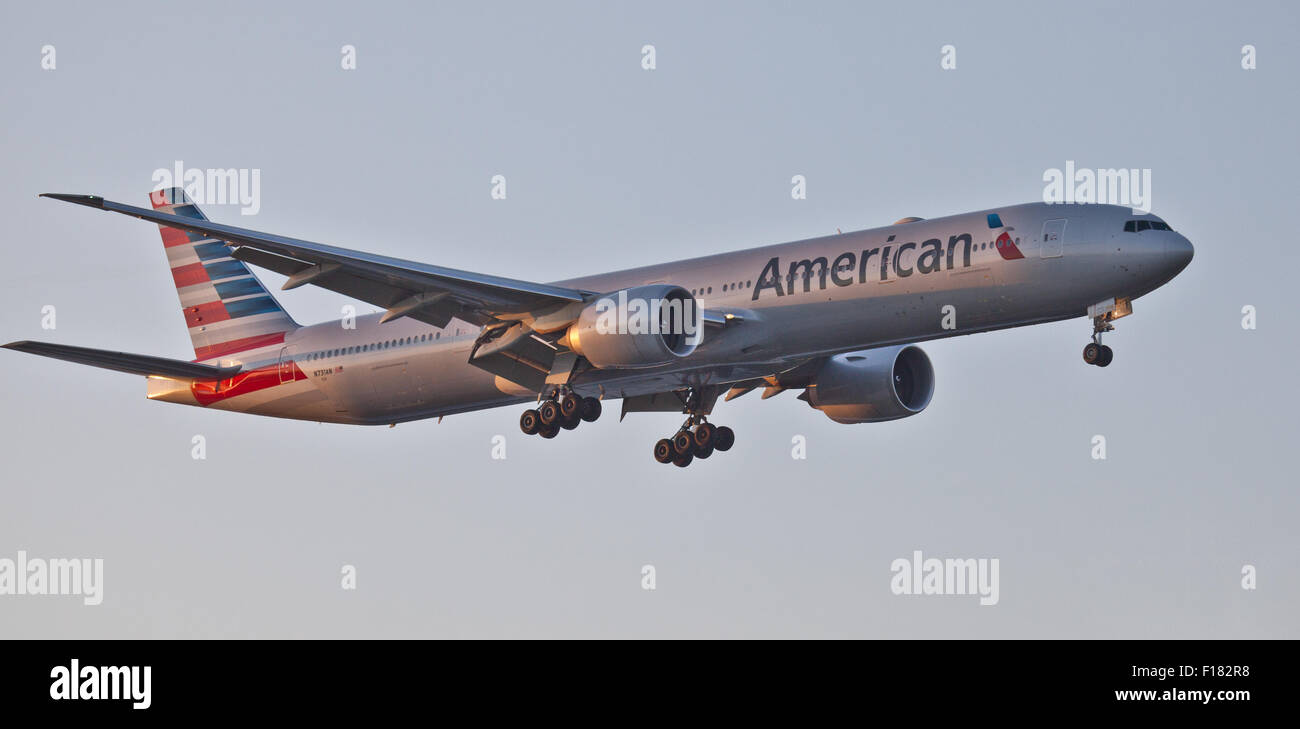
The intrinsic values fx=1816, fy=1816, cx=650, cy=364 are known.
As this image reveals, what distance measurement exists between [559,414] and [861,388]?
968 centimetres

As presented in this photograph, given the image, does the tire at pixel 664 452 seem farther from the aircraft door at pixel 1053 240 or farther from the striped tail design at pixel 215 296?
the aircraft door at pixel 1053 240

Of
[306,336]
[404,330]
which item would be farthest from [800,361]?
[306,336]

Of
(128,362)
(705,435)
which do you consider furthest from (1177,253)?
(128,362)

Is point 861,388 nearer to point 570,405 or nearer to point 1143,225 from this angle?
point 570,405

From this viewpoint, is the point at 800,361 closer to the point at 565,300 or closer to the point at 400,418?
the point at 565,300

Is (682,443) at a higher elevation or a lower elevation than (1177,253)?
lower

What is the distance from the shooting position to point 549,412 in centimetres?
4988

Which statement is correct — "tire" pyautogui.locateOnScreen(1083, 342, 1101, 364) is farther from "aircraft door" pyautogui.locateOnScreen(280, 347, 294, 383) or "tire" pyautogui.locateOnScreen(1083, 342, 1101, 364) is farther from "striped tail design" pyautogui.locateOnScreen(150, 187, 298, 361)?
"striped tail design" pyautogui.locateOnScreen(150, 187, 298, 361)

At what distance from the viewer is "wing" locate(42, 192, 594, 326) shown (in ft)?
144

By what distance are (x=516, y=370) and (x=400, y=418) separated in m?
4.58

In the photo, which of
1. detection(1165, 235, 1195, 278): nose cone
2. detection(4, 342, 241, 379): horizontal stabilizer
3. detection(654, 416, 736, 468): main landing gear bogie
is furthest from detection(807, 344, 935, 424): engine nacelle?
detection(4, 342, 241, 379): horizontal stabilizer

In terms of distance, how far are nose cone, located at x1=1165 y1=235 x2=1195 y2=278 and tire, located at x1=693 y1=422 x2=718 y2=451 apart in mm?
16261

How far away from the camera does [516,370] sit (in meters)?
50.5

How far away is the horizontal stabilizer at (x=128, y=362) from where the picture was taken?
156ft
